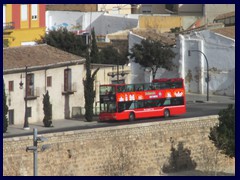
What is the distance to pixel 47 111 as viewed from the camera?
3734cm

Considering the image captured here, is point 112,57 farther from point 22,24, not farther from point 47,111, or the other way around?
point 47,111

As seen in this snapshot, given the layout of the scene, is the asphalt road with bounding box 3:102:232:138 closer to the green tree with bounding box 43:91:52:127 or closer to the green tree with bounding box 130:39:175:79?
the green tree with bounding box 43:91:52:127

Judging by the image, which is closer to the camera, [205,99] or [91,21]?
[205,99]

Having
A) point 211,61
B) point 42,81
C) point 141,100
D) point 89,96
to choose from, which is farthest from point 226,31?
point 42,81

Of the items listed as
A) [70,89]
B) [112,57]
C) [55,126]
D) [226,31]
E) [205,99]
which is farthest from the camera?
[112,57]

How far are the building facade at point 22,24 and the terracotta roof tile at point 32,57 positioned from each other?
1028 centimetres

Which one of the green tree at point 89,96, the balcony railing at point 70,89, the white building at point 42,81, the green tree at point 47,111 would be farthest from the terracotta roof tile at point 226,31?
the green tree at point 47,111

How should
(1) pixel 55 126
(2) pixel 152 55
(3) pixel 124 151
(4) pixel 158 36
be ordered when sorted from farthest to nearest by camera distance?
(4) pixel 158 36
(2) pixel 152 55
(1) pixel 55 126
(3) pixel 124 151

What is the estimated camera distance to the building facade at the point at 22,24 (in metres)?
53.1

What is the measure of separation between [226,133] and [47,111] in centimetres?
994

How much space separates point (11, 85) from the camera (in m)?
38.3

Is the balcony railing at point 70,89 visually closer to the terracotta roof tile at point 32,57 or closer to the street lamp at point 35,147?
the terracotta roof tile at point 32,57

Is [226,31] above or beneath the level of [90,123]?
above

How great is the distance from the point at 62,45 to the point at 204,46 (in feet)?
26.1
